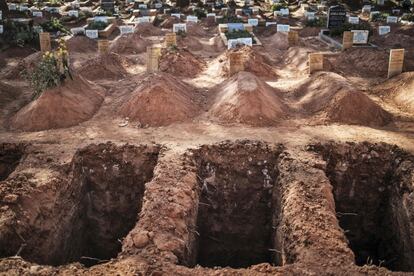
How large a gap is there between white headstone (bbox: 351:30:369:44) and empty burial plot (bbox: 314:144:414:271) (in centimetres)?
1085

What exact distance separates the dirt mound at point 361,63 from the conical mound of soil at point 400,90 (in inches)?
58.4

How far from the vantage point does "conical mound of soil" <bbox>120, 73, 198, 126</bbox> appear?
1052cm

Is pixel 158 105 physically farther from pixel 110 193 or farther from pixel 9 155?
pixel 9 155

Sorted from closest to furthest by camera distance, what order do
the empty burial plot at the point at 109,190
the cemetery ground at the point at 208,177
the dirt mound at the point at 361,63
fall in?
the cemetery ground at the point at 208,177 → the empty burial plot at the point at 109,190 → the dirt mound at the point at 361,63

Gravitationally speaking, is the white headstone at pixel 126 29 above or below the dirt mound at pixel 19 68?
above

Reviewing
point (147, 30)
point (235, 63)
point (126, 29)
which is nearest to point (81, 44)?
point (126, 29)

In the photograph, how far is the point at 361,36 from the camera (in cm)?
1823

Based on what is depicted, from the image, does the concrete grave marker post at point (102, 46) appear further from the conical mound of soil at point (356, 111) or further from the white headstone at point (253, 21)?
the white headstone at point (253, 21)

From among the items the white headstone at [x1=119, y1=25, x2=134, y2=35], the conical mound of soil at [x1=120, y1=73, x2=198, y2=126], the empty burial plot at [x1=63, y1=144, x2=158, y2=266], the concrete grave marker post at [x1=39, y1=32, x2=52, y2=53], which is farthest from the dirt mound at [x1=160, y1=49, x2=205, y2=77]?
the empty burial plot at [x1=63, y1=144, x2=158, y2=266]

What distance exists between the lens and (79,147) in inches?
347

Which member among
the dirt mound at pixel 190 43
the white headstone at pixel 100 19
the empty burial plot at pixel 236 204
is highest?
the white headstone at pixel 100 19

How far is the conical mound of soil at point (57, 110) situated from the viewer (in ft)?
33.7

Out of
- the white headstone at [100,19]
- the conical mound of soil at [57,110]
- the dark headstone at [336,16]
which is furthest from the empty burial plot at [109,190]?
the white headstone at [100,19]

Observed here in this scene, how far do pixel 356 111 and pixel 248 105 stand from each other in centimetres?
273
